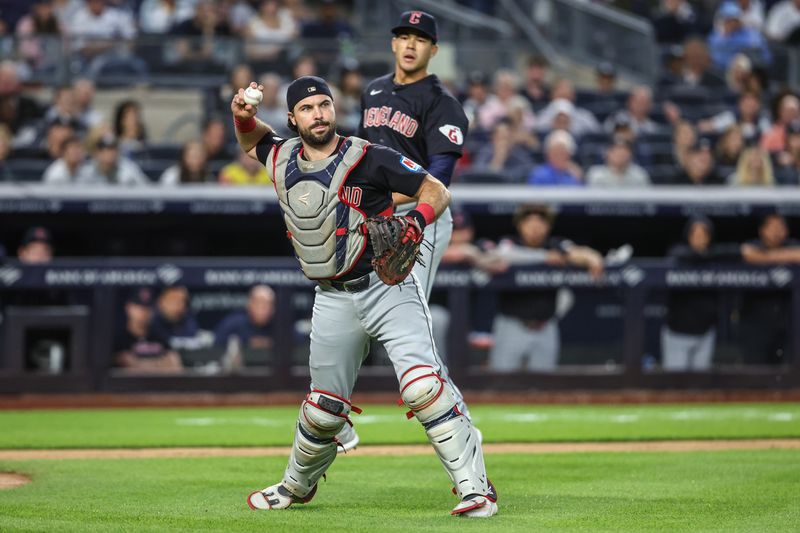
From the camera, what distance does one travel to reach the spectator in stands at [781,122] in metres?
13.3

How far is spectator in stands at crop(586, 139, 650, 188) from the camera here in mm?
11672

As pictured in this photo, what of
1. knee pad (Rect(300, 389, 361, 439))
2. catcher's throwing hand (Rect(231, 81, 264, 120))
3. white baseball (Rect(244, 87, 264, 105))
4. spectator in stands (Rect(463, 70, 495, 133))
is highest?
white baseball (Rect(244, 87, 264, 105))

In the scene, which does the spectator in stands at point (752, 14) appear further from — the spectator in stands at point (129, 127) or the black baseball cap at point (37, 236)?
the black baseball cap at point (37, 236)

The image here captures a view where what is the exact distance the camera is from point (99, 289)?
10.6 m

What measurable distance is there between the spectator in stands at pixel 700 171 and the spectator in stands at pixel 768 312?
87 centimetres

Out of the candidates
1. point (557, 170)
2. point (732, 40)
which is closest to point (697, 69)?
point (732, 40)

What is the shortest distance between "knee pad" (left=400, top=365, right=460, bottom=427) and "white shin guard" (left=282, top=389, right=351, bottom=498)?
31 cm

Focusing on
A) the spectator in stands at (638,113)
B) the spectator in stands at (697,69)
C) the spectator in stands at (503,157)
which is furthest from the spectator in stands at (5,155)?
the spectator in stands at (697,69)

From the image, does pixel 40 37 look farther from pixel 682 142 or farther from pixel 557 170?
pixel 682 142

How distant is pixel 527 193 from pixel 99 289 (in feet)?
12.4

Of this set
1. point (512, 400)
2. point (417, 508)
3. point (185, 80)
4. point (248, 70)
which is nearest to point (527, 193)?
point (512, 400)

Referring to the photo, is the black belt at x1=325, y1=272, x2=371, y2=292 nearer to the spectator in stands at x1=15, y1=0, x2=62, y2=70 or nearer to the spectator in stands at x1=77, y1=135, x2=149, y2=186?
the spectator in stands at x1=77, y1=135, x2=149, y2=186

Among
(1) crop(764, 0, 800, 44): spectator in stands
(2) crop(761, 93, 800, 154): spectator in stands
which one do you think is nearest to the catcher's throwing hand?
(2) crop(761, 93, 800, 154): spectator in stands

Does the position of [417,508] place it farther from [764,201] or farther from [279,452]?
[764,201]
